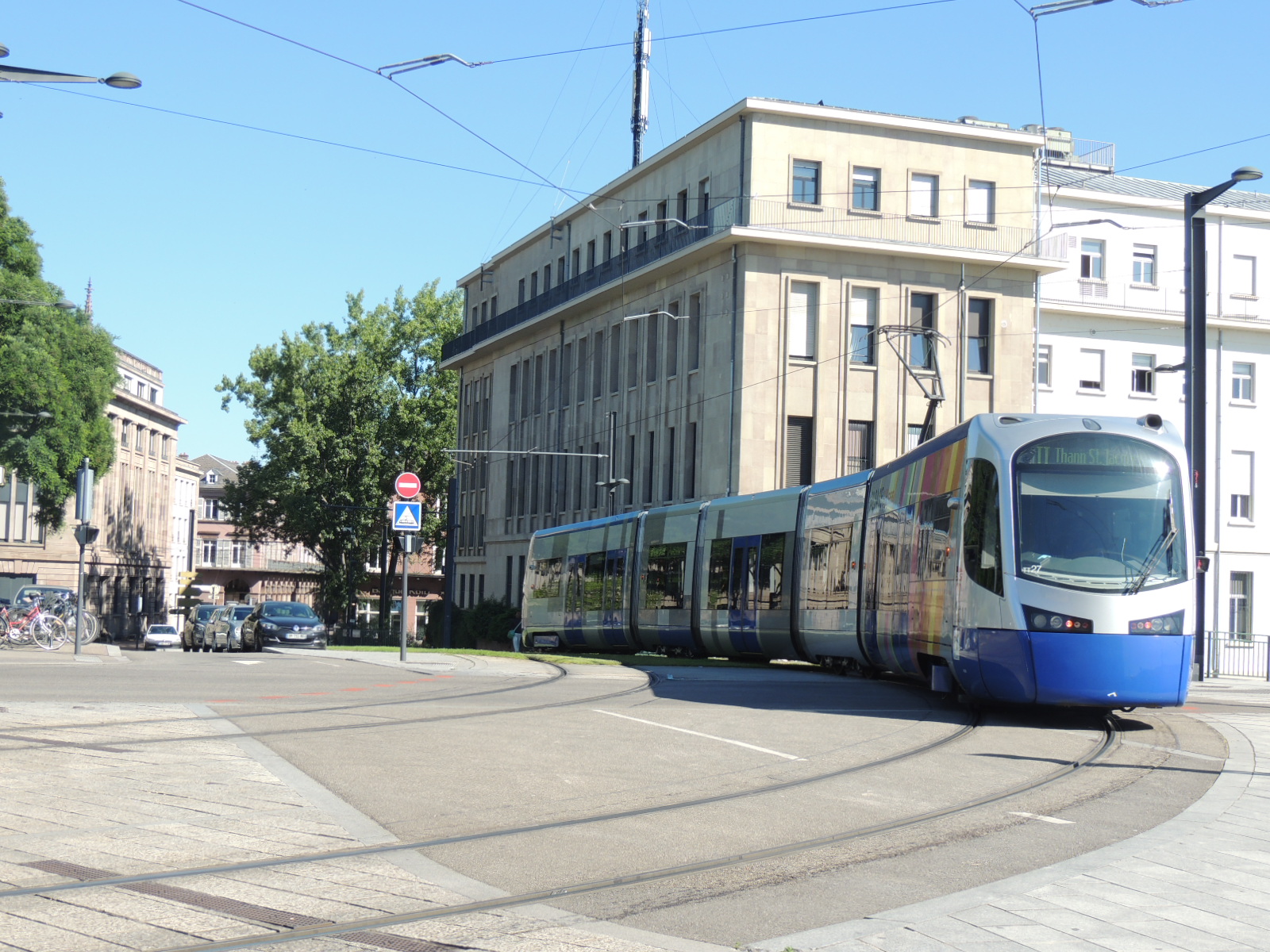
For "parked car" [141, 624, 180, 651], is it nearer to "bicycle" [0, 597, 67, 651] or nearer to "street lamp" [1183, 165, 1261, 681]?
"bicycle" [0, 597, 67, 651]

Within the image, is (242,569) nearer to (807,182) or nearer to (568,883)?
(807,182)

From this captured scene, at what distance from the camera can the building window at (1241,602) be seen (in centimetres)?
5156

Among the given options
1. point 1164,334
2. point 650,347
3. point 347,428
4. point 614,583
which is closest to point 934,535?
point 614,583

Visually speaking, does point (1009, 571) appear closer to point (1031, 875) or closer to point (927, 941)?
point (1031, 875)

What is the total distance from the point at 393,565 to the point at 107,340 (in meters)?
30.5

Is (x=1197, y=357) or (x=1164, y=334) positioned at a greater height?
(x=1164, y=334)

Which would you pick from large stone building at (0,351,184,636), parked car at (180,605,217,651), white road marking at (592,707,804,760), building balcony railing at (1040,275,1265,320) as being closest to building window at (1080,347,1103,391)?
building balcony railing at (1040,275,1265,320)

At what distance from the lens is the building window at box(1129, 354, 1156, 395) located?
53156 mm

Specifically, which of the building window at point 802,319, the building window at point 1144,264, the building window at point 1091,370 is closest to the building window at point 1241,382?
the building window at point 1144,264

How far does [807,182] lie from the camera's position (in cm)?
4684

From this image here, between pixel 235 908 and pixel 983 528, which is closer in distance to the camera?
pixel 235 908

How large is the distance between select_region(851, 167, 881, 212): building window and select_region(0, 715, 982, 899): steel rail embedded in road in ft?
121

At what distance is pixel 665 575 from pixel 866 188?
2007 cm

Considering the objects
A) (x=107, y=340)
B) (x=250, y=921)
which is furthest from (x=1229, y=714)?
(x=107, y=340)
